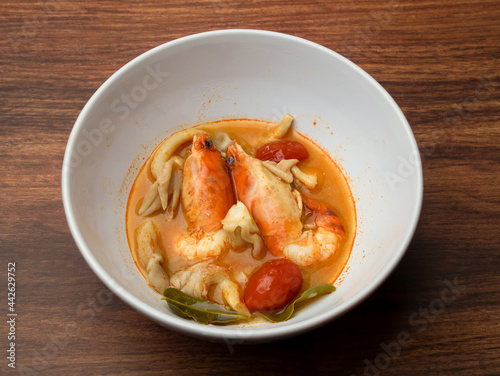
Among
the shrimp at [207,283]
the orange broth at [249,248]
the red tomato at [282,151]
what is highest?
the red tomato at [282,151]

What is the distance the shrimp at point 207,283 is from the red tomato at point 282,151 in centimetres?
53

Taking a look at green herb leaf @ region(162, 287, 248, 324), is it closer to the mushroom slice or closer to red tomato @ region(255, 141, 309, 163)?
the mushroom slice

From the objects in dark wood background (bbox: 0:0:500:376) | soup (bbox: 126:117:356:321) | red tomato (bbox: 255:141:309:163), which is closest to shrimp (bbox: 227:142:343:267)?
soup (bbox: 126:117:356:321)

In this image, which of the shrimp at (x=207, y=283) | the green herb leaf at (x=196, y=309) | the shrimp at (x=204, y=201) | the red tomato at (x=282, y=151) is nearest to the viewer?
the green herb leaf at (x=196, y=309)

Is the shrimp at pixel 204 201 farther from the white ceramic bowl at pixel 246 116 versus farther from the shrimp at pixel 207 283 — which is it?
the white ceramic bowl at pixel 246 116

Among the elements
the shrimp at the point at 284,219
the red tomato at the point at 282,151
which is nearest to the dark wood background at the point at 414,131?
the shrimp at the point at 284,219

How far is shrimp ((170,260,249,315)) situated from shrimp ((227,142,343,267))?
217 mm

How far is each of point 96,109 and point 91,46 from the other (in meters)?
0.67

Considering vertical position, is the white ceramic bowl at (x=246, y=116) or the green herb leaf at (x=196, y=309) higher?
the white ceramic bowl at (x=246, y=116)

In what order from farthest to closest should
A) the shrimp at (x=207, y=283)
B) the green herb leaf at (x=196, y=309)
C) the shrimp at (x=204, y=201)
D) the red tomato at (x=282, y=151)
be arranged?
1. the red tomato at (x=282, y=151)
2. the shrimp at (x=204, y=201)
3. the shrimp at (x=207, y=283)
4. the green herb leaf at (x=196, y=309)

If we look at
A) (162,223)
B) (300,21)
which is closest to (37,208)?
(162,223)

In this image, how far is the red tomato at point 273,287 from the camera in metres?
1.70

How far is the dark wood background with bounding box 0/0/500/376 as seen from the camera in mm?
1796

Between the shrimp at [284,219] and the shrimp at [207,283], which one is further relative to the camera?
the shrimp at [284,219]
